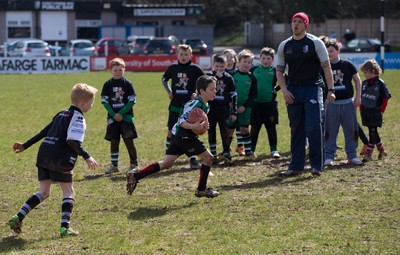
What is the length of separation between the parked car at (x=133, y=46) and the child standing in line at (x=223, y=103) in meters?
36.5

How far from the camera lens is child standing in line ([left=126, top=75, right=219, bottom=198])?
372 inches

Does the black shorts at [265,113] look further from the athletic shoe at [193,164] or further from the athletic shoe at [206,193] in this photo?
the athletic shoe at [206,193]

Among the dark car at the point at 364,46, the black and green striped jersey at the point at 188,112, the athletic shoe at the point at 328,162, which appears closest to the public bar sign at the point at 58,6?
the dark car at the point at 364,46

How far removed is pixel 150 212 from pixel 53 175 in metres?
1.42

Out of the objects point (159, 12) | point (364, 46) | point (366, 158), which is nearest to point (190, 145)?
point (366, 158)

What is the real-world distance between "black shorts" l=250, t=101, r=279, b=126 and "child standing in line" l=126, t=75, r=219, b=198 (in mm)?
3833

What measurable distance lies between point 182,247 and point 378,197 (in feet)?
10.1

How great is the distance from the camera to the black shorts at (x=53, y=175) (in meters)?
7.96

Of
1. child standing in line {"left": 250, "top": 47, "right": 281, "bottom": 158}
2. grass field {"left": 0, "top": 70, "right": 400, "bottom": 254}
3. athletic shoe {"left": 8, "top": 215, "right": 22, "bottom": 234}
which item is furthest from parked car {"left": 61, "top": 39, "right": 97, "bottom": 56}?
athletic shoe {"left": 8, "top": 215, "right": 22, "bottom": 234}

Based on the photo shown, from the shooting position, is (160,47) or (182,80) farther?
(160,47)

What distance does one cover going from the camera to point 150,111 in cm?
2159

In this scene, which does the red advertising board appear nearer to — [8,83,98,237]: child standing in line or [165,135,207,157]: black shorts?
[165,135,207,157]: black shorts

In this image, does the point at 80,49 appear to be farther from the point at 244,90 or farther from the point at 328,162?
the point at 328,162

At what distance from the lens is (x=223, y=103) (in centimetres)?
1245
